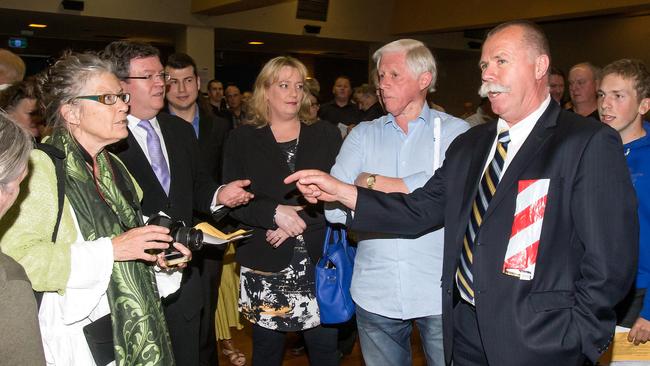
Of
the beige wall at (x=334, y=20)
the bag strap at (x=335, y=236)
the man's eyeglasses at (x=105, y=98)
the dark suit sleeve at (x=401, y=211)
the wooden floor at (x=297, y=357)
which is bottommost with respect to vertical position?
the wooden floor at (x=297, y=357)

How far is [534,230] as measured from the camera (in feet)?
5.39

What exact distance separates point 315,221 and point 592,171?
1.43 metres

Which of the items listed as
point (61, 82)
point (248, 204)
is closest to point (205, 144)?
point (248, 204)

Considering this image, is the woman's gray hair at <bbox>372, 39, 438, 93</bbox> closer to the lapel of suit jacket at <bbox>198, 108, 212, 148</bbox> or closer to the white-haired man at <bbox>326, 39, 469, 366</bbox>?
the white-haired man at <bbox>326, 39, 469, 366</bbox>

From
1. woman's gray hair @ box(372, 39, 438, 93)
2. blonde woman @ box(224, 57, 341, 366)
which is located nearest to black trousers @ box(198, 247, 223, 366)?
blonde woman @ box(224, 57, 341, 366)

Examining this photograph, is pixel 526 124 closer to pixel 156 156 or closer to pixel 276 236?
pixel 276 236

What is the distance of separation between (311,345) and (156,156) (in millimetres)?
1197

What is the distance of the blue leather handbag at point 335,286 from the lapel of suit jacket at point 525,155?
0.95 metres

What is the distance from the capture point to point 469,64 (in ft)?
56.4

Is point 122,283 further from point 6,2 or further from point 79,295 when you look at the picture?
point 6,2

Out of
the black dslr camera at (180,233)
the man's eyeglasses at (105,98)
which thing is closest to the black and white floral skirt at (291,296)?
the black dslr camera at (180,233)

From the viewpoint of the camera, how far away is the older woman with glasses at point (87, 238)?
168 cm

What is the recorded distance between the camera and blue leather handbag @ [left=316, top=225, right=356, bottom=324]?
2.55 m

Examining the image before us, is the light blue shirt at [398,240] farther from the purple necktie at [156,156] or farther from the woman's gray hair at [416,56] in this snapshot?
the purple necktie at [156,156]
